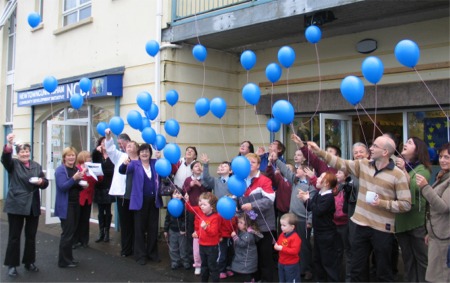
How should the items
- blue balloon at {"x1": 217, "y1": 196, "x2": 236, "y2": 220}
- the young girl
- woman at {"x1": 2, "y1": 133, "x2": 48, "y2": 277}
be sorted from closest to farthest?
blue balloon at {"x1": 217, "y1": 196, "x2": 236, "y2": 220} < the young girl < woman at {"x1": 2, "y1": 133, "x2": 48, "y2": 277}

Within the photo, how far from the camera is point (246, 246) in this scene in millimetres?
4695

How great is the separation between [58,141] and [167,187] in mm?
4091

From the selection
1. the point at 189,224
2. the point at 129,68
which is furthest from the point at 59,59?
the point at 189,224

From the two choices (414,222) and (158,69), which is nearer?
(414,222)

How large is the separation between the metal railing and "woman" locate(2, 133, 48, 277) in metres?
3.50

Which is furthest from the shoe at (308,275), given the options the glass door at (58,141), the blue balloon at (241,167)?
the glass door at (58,141)

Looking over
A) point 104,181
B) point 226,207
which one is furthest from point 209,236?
point 104,181

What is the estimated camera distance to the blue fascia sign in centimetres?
788

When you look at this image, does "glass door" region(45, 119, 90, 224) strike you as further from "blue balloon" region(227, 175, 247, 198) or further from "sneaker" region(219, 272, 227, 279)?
"blue balloon" region(227, 175, 247, 198)

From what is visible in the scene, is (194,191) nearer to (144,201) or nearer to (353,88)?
(144,201)

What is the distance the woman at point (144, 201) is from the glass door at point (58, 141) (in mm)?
3127

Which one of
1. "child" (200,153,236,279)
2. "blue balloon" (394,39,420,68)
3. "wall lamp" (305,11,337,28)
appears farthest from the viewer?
"wall lamp" (305,11,337,28)

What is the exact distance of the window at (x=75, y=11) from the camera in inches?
365

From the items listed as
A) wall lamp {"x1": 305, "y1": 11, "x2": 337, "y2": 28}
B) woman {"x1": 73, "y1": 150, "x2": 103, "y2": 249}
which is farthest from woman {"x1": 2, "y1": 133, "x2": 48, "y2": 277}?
wall lamp {"x1": 305, "y1": 11, "x2": 337, "y2": 28}
